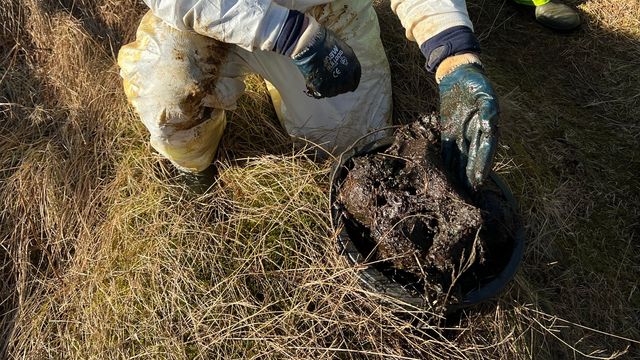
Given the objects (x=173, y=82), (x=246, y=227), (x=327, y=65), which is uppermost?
(x=327, y=65)

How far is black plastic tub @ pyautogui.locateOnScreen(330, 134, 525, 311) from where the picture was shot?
1464mm

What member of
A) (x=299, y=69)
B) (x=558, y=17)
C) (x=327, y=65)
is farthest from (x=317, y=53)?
(x=558, y=17)

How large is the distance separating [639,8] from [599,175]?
3.31ft

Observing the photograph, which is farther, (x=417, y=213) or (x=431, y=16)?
(x=431, y=16)

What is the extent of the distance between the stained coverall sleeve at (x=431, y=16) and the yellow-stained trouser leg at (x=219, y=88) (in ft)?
0.71

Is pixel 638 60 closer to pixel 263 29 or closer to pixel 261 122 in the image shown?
pixel 261 122

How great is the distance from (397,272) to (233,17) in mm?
753

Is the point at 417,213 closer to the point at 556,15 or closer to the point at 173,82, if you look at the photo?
the point at 173,82

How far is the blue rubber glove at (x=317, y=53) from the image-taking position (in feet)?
5.11

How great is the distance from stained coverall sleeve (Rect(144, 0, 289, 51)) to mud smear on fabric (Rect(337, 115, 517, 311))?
41 centimetres

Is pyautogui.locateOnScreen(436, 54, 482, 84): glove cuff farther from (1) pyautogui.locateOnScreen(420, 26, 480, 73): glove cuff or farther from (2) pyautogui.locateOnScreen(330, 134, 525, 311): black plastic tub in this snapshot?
(2) pyautogui.locateOnScreen(330, 134, 525, 311): black plastic tub

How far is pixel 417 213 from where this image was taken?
1479 mm

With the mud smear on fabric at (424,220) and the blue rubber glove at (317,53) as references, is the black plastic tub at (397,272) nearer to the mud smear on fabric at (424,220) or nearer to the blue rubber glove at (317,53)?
the mud smear on fabric at (424,220)

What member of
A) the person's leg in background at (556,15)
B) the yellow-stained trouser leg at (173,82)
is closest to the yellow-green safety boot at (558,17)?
the person's leg in background at (556,15)
